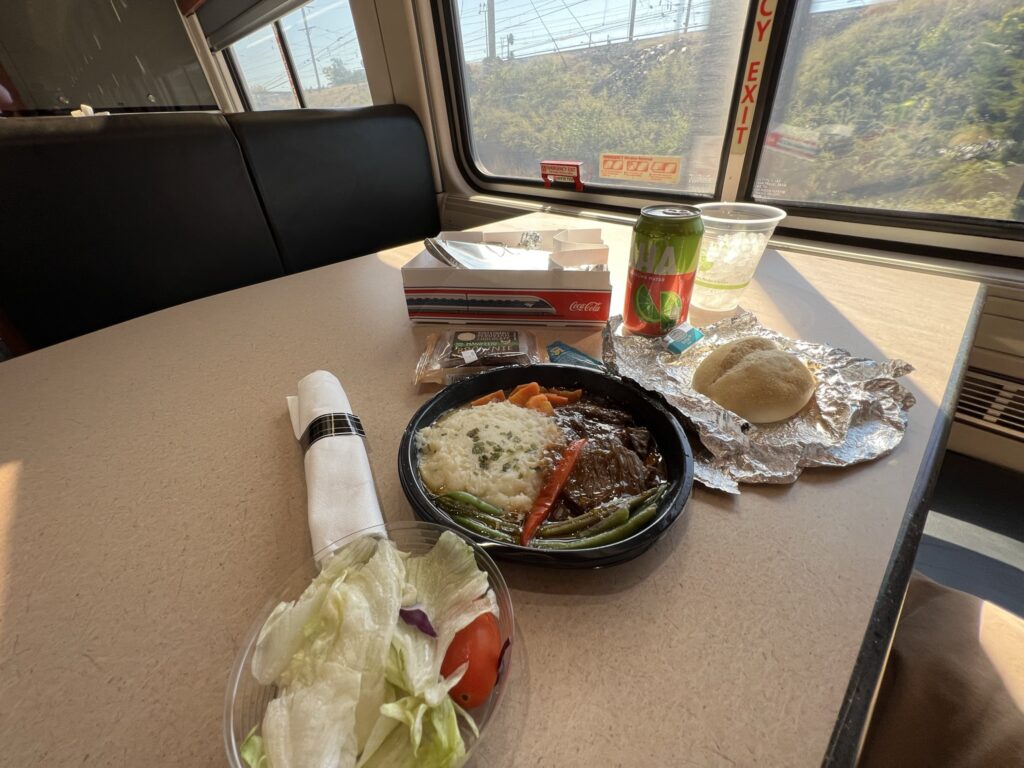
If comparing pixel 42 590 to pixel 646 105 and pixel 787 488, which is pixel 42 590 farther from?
pixel 646 105

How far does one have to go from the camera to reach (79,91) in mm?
3580

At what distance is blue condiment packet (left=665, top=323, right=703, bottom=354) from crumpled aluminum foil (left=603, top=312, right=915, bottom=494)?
0.01 meters

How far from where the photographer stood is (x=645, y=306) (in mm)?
845

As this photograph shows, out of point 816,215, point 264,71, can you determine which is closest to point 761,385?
point 816,215

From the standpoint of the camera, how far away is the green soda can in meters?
0.76

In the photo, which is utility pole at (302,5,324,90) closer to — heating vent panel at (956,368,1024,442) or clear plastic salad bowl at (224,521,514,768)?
clear plastic salad bowl at (224,521,514,768)

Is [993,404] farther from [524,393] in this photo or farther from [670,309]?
[524,393]

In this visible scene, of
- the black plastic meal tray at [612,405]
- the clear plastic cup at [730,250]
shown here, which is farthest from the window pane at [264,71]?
the black plastic meal tray at [612,405]

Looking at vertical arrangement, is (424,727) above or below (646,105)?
below

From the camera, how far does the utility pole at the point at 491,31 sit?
2.02m

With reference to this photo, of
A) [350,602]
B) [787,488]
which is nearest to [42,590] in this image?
[350,602]

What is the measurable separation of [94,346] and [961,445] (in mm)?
2410

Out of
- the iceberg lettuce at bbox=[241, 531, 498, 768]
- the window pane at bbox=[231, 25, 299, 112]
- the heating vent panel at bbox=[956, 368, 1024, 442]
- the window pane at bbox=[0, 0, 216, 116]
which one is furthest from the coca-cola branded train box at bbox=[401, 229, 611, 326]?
the window pane at bbox=[0, 0, 216, 116]

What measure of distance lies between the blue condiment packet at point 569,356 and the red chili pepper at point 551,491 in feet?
0.83
